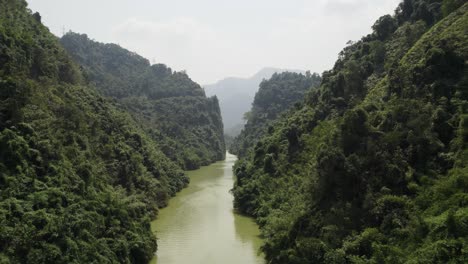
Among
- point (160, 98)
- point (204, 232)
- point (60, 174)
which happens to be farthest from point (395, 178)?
point (160, 98)

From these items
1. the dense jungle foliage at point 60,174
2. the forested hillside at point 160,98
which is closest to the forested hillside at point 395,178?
the dense jungle foliage at point 60,174

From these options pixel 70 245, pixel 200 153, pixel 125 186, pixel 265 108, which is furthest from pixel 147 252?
pixel 265 108

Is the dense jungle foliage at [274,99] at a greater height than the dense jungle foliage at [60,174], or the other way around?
the dense jungle foliage at [274,99]

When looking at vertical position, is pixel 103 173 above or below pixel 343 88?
below

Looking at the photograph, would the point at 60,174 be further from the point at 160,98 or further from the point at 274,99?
the point at 274,99

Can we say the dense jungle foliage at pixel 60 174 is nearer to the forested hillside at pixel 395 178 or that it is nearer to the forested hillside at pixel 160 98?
the forested hillside at pixel 395 178

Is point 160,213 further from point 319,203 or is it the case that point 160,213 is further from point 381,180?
point 381,180

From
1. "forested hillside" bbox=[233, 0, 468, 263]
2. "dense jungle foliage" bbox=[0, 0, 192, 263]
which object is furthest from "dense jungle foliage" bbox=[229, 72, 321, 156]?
"forested hillside" bbox=[233, 0, 468, 263]
